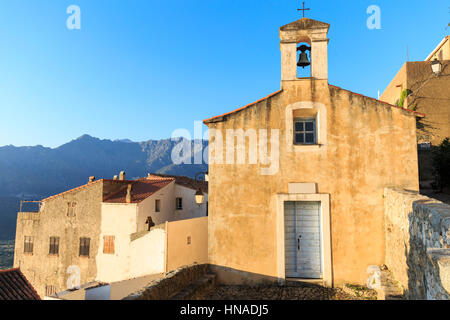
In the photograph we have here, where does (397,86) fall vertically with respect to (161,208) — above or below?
above

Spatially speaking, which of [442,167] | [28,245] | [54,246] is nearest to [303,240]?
[442,167]

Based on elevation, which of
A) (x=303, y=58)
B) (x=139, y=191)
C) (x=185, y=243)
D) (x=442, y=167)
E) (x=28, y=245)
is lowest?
(x=28, y=245)

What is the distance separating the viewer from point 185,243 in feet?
36.6

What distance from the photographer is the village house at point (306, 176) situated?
8.20 meters

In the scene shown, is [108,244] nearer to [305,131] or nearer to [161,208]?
[161,208]

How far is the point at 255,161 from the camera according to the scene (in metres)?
8.66

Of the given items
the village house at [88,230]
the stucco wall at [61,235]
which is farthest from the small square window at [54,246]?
the stucco wall at [61,235]

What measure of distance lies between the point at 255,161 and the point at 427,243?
15.9ft

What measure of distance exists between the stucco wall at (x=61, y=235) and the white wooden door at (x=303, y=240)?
18.7m

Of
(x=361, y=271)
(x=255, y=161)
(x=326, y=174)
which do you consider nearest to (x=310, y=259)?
(x=361, y=271)

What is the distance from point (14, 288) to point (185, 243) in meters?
16.3

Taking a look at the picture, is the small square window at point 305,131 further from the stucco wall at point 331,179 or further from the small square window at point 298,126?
the stucco wall at point 331,179

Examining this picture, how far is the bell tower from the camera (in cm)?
881
